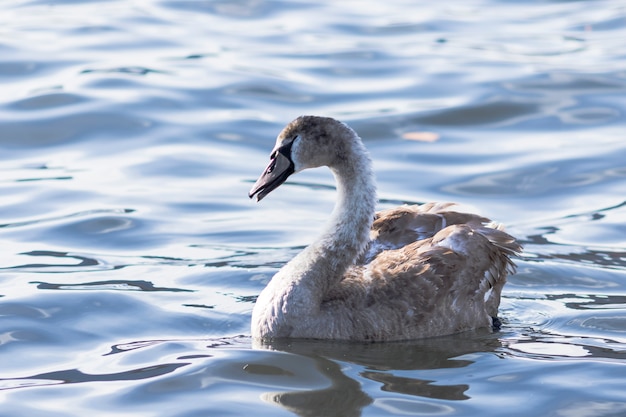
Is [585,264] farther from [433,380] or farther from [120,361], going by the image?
[120,361]

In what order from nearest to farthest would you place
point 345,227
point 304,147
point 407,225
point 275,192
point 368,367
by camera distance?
→ point 368,367
point 304,147
point 345,227
point 407,225
point 275,192

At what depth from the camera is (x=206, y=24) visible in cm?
1872

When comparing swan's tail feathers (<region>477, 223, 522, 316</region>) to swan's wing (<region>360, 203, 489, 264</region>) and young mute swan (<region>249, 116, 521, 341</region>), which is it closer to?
young mute swan (<region>249, 116, 521, 341</region>)

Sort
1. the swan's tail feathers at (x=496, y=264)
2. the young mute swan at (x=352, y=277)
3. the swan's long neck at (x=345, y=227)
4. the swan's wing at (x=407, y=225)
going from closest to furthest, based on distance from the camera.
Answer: the young mute swan at (x=352, y=277) → the swan's long neck at (x=345, y=227) → the swan's tail feathers at (x=496, y=264) → the swan's wing at (x=407, y=225)

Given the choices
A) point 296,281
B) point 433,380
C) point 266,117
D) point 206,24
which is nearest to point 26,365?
point 296,281

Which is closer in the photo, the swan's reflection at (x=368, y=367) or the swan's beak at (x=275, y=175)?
the swan's reflection at (x=368, y=367)

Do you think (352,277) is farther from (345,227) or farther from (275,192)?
(275,192)

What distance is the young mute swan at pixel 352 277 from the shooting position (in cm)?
811

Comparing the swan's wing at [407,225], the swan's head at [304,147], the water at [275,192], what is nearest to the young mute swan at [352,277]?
the swan's head at [304,147]

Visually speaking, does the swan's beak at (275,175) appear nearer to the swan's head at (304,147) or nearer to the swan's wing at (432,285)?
the swan's head at (304,147)

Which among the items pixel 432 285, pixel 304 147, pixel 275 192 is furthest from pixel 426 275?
pixel 275 192

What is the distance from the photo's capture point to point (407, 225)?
9.04m

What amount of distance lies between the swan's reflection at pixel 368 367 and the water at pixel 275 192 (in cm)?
2

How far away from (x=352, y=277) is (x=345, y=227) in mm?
372
